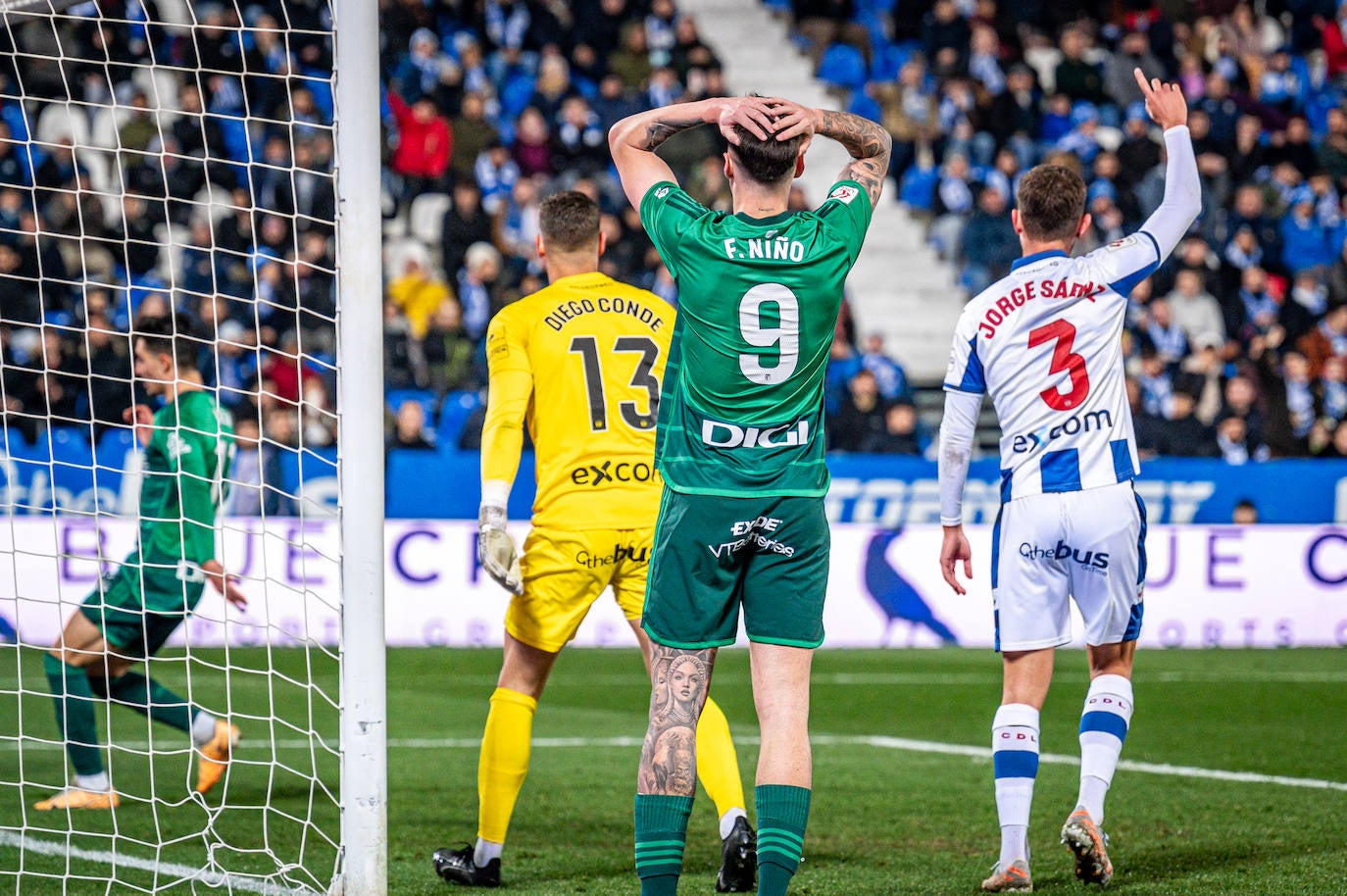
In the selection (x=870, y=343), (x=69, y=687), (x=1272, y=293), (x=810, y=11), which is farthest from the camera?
(x=810, y=11)

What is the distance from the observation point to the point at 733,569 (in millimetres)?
4320

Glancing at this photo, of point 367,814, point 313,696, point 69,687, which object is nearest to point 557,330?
point 367,814

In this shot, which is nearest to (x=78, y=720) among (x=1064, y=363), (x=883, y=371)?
(x=1064, y=363)

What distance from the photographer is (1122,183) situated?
→ 18234 mm

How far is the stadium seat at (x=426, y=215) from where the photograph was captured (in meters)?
17.7

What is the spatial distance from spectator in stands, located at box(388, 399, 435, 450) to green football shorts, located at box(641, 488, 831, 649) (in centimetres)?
1014

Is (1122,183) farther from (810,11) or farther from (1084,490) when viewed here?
(1084,490)

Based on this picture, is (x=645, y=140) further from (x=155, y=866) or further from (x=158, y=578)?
(x=158, y=578)

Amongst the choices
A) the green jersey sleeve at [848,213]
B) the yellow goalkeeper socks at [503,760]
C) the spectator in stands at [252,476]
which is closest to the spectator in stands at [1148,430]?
the spectator in stands at [252,476]

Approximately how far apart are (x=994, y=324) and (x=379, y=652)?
2329 mm

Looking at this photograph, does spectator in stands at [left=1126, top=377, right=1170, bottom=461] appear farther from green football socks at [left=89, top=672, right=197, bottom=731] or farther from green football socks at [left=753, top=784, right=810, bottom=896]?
green football socks at [left=753, top=784, right=810, bottom=896]

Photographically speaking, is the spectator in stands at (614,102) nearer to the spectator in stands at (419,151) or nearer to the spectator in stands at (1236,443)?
the spectator in stands at (419,151)

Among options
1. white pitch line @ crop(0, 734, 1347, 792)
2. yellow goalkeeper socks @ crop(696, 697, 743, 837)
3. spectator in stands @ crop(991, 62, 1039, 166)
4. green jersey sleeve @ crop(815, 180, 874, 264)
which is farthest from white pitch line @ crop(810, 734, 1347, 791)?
spectator in stands @ crop(991, 62, 1039, 166)

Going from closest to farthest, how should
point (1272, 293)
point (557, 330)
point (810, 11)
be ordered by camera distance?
point (557, 330), point (1272, 293), point (810, 11)
